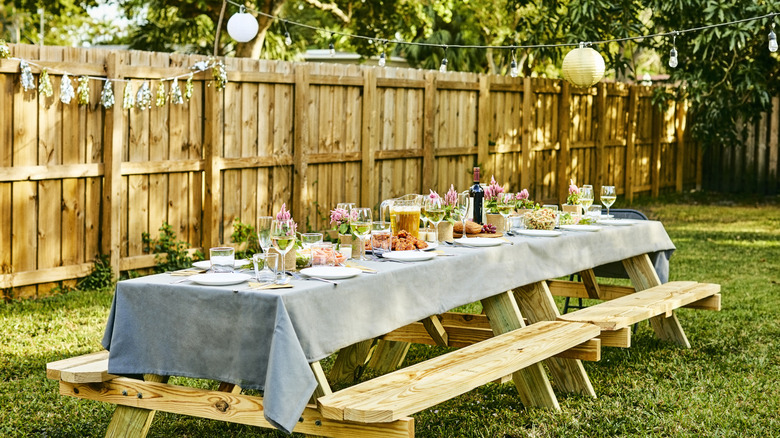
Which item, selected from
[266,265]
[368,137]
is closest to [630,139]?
[368,137]

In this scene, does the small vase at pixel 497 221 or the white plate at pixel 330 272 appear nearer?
the white plate at pixel 330 272

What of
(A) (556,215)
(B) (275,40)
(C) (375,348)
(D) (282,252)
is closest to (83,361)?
(D) (282,252)

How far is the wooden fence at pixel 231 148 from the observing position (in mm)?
7258

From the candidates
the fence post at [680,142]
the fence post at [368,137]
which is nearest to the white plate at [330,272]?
the fence post at [368,137]

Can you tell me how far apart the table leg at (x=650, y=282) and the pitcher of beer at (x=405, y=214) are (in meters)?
2.20

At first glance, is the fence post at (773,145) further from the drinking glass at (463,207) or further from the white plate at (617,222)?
the drinking glass at (463,207)

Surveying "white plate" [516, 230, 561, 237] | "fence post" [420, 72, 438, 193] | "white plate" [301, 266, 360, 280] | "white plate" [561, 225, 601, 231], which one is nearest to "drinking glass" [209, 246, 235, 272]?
"white plate" [301, 266, 360, 280]

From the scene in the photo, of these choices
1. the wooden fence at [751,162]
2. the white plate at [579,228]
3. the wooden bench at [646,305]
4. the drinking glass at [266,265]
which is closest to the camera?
the drinking glass at [266,265]

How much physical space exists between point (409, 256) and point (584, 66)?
4178 millimetres

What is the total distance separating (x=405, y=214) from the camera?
191 inches

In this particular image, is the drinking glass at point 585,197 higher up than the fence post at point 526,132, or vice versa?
the fence post at point 526,132

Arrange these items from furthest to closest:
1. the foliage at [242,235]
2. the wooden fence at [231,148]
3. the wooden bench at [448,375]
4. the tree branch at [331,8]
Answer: the tree branch at [331,8]
the foliage at [242,235]
the wooden fence at [231,148]
the wooden bench at [448,375]

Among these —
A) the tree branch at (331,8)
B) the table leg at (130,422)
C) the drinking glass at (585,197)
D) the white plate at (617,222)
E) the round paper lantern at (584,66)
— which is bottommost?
the table leg at (130,422)

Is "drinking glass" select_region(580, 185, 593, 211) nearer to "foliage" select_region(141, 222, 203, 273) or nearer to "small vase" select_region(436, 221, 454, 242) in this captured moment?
"small vase" select_region(436, 221, 454, 242)
